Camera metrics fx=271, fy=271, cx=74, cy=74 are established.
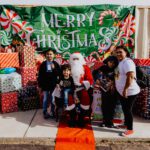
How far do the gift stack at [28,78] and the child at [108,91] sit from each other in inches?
75.5

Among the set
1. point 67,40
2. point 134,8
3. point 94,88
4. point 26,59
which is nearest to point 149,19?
point 134,8

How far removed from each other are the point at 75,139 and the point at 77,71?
139 cm

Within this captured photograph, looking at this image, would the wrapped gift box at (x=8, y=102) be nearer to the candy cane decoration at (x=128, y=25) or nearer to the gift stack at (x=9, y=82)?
the gift stack at (x=9, y=82)

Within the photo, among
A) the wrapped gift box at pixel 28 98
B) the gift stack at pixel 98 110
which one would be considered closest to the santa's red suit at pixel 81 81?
the gift stack at pixel 98 110

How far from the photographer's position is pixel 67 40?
7461 mm

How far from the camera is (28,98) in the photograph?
6.76 m

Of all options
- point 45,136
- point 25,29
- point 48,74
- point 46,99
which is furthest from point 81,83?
point 25,29

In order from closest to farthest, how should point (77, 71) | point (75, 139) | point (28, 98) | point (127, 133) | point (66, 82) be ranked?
1. point (75, 139)
2. point (127, 133)
3. point (77, 71)
4. point (66, 82)
5. point (28, 98)

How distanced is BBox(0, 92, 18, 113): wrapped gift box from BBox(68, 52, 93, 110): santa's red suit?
1.67m

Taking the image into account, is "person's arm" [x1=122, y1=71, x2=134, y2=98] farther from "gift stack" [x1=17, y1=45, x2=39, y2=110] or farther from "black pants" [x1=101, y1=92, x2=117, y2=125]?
"gift stack" [x1=17, y1=45, x2=39, y2=110]

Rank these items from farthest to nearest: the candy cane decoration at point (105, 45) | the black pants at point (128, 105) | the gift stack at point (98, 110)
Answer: the candy cane decoration at point (105, 45)
the gift stack at point (98, 110)
the black pants at point (128, 105)

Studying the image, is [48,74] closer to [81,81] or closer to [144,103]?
[81,81]

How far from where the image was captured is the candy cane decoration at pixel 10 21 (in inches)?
280

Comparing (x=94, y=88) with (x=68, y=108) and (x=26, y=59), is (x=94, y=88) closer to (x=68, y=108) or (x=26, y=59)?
(x=68, y=108)
